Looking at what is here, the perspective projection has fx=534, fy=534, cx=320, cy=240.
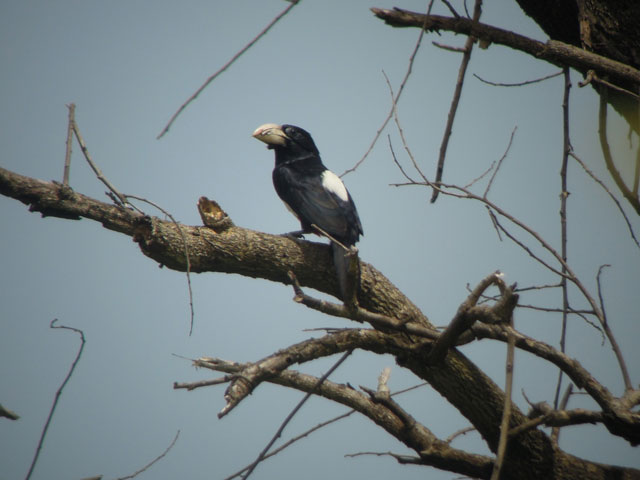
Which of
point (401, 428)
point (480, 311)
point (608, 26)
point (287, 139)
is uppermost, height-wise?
point (287, 139)

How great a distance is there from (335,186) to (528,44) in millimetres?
1627

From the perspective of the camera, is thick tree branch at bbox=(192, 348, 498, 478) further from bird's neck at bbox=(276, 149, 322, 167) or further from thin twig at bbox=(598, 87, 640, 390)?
bird's neck at bbox=(276, 149, 322, 167)

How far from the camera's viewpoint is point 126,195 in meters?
2.14

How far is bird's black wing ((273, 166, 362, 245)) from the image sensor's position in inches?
132

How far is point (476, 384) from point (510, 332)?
0.73 metres

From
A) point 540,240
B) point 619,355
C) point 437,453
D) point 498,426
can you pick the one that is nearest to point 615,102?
point 540,240

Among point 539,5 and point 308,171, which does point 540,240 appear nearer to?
point 539,5

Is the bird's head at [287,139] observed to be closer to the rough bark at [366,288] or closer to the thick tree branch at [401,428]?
the rough bark at [366,288]

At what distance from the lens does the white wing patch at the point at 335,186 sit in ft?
11.8

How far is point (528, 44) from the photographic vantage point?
242 cm

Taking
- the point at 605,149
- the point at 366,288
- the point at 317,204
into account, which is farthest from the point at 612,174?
the point at 317,204

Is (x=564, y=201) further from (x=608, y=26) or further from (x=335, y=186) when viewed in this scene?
(x=335, y=186)

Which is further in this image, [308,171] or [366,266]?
[308,171]

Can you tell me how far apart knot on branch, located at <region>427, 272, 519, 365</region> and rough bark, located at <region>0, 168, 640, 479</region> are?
17 centimetres
